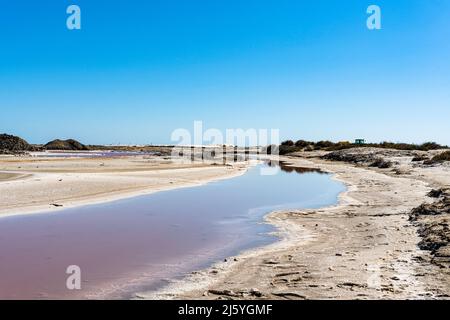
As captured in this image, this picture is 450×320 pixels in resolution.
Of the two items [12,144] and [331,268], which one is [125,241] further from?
[12,144]

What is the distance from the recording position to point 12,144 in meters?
75.6

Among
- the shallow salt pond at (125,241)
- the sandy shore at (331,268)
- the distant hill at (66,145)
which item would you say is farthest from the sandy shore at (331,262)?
the distant hill at (66,145)

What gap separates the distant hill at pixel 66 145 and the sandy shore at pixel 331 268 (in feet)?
353

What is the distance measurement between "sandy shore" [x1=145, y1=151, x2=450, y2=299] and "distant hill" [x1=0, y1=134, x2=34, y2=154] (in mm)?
71318

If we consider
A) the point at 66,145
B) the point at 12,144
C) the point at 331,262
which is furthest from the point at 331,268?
the point at 66,145

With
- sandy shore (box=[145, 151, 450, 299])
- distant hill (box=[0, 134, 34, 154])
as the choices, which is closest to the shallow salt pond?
sandy shore (box=[145, 151, 450, 299])

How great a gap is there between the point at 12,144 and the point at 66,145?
125 feet

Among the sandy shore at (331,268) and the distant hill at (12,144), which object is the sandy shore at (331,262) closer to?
the sandy shore at (331,268)

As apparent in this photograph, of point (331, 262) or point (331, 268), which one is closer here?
point (331, 268)

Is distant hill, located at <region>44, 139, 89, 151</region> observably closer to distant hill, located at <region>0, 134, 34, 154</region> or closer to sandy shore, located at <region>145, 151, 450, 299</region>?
distant hill, located at <region>0, 134, 34, 154</region>

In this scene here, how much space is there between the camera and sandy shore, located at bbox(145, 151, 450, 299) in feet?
21.4

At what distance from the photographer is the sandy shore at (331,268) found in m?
6.53

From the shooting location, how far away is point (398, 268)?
298 inches

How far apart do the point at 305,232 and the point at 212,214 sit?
4.26 m
